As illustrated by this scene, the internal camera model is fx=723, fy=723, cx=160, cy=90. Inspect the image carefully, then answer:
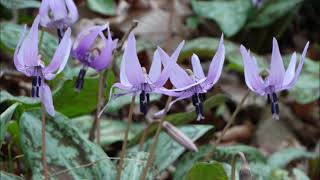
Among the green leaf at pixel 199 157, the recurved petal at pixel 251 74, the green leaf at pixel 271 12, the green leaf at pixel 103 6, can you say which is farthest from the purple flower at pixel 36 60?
the green leaf at pixel 271 12

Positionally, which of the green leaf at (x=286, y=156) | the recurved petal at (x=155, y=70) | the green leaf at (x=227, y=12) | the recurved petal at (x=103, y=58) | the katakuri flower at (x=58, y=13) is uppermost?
the katakuri flower at (x=58, y=13)

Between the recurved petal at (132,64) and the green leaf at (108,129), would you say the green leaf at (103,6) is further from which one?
the recurved petal at (132,64)

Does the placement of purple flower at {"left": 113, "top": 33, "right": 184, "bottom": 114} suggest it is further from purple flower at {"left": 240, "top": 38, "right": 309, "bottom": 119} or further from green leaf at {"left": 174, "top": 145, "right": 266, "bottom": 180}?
green leaf at {"left": 174, "top": 145, "right": 266, "bottom": 180}

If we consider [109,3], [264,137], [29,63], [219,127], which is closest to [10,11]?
[109,3]

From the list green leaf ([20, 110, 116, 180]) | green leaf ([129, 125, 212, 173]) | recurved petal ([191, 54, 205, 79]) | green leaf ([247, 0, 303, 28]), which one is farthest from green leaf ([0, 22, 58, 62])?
green leaf ([247, 0, 303, 28])

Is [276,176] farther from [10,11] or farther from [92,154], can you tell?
[10,11]
